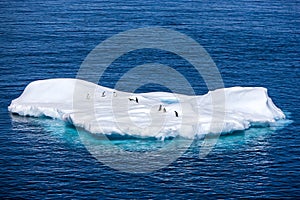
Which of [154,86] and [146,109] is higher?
[154,86]

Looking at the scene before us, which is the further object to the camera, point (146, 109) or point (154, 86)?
point (154, 86)

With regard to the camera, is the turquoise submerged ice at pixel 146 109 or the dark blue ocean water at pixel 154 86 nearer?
the dark blue ocean water at pixel 154 86

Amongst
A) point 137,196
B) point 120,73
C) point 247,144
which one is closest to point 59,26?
point 120,73

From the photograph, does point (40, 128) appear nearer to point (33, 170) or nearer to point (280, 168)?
point (33, 170)

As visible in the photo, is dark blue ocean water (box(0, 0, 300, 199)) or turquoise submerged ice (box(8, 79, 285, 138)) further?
turquoise submerged ice (box(8, 79, 285, 138))
